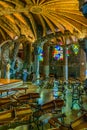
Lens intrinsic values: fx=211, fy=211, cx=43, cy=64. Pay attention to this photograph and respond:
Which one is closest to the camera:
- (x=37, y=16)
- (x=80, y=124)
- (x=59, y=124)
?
(x=80, y=124)

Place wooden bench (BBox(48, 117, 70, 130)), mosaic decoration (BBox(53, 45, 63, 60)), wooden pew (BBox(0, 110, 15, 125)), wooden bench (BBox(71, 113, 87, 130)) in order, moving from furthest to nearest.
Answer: mosaic decoration (BBox(53, 45, 63, 60)), wooden pew (BBox(0, 110, 15, 125)), wooden bench (BBox(71, 113, 87, 130)), wooden bench (BBox(48, 117, 70, 130))

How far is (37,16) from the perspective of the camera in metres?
22.8

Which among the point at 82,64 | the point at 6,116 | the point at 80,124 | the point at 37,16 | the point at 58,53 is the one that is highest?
the point at 37,16

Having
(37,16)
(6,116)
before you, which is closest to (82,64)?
(37,16)

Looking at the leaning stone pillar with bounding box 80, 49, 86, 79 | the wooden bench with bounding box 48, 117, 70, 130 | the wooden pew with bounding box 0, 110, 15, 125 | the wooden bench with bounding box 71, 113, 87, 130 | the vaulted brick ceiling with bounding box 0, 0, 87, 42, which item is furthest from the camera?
the leaning stone pillar with bounding box 80, 49, 86, 79

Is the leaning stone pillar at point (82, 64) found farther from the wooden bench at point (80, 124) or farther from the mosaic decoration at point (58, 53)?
the wooden bench at point (80, 124)

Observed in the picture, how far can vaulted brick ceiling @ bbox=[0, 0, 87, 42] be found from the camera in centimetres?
1722

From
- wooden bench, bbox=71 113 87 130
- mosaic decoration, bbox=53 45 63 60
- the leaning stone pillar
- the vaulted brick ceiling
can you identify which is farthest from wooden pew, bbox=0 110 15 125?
mosaic decoration, bbox=53 45 63 60

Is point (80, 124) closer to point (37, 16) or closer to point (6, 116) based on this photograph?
point (6, 116)

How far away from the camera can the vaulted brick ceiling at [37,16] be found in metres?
17.2

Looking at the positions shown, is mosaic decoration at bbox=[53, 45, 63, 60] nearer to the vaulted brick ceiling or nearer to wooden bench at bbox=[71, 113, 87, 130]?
the vaulted brick ceiling

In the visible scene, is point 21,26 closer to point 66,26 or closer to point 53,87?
point 66,26

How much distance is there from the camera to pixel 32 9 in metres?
17.8

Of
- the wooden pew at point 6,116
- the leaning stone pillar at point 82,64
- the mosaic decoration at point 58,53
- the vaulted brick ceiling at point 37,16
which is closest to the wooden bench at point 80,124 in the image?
the wooden pew at point 6,116
